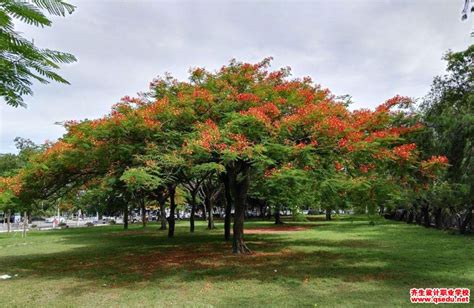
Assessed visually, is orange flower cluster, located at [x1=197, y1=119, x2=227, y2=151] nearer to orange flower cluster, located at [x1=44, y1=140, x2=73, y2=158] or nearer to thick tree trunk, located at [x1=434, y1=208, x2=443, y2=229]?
orange flower cluster, located at [x1=44, y1=140, x2=73, y2=158]

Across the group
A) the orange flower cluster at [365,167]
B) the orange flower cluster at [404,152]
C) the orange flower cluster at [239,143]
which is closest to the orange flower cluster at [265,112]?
the orange flower cluster at [239,143]

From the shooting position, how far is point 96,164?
12.7 m

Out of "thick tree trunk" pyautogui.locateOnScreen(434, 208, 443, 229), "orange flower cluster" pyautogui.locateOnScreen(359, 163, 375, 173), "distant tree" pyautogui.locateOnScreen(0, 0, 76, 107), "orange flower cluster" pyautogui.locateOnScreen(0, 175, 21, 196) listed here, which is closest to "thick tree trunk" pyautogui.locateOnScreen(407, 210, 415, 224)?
"thick tree trunk" pyautogui.locateOnScreen(434, 208, 443, 229)

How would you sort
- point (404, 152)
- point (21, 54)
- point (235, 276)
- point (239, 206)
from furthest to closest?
point (239, 206) < point (404, 152) < point (235, 276) < point (21, 54)

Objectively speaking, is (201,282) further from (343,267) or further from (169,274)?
(343,267)

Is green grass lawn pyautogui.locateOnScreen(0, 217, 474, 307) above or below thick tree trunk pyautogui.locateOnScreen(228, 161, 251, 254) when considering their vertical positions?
below

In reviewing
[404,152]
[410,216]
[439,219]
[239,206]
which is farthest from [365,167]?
[410,216]

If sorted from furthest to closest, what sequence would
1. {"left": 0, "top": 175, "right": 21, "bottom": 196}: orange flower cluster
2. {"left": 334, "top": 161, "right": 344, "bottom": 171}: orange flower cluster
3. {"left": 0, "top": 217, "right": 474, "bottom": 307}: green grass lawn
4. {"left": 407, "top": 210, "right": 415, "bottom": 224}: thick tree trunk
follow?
{"left": 407, "top": 210, "right": 415, "bottom": 224}: thick tree trunk
{"left": 0, "top": 175, "right": 21, "bottom": 196}: orange flower cluster
{"left": 334, "top": 161, "right": 344, "bottom": 171}: orange flower cluster
{"left": 0, "top": 217, "right": 474, "bottom": 307}: green grass lawn

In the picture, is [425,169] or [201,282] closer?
[201,282]

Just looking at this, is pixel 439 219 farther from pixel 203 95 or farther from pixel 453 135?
pixel 203 95

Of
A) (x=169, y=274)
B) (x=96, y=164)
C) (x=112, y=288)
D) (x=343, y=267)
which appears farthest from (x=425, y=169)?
(x=96, y=164)

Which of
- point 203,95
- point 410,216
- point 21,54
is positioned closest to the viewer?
point 21,54

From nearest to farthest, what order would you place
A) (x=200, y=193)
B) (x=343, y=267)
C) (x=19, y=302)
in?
(x=19, y=302) < (x=343, y=267) < (x=200, y=193)

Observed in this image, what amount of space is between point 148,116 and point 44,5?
9.71 metres
